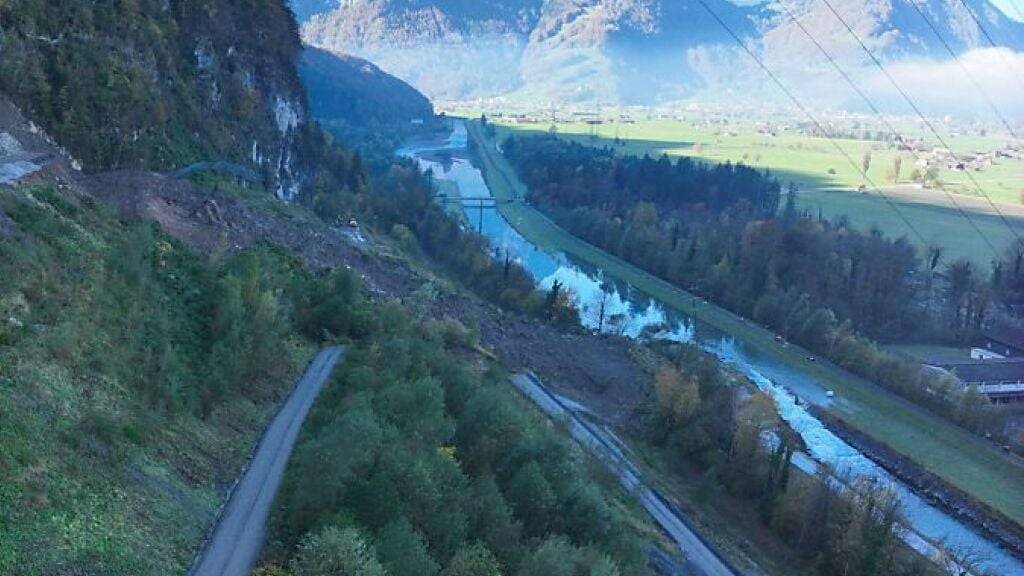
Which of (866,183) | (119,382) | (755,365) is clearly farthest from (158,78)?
(866,183)

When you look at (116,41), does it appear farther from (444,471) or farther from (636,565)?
(636,565)

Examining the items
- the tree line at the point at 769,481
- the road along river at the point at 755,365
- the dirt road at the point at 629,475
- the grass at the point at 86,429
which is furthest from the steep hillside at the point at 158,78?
the road along river at the point at 755,365

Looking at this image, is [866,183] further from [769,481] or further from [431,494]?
[431,494]

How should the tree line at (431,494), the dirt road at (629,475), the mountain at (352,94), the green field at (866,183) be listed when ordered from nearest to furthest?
the tree line at (431,494) < the dirt road at (629,475) < the green field at (866,183) < the mountain at (352,94)

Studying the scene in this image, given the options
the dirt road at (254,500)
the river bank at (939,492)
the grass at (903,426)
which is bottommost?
the river bank at (939,492)

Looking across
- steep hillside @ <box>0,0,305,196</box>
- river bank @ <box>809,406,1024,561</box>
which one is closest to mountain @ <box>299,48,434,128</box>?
steep hillside @ <box>0,0,305,196</box>

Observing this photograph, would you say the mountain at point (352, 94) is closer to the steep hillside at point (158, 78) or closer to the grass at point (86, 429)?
the steep hillside at point (158, 78)
